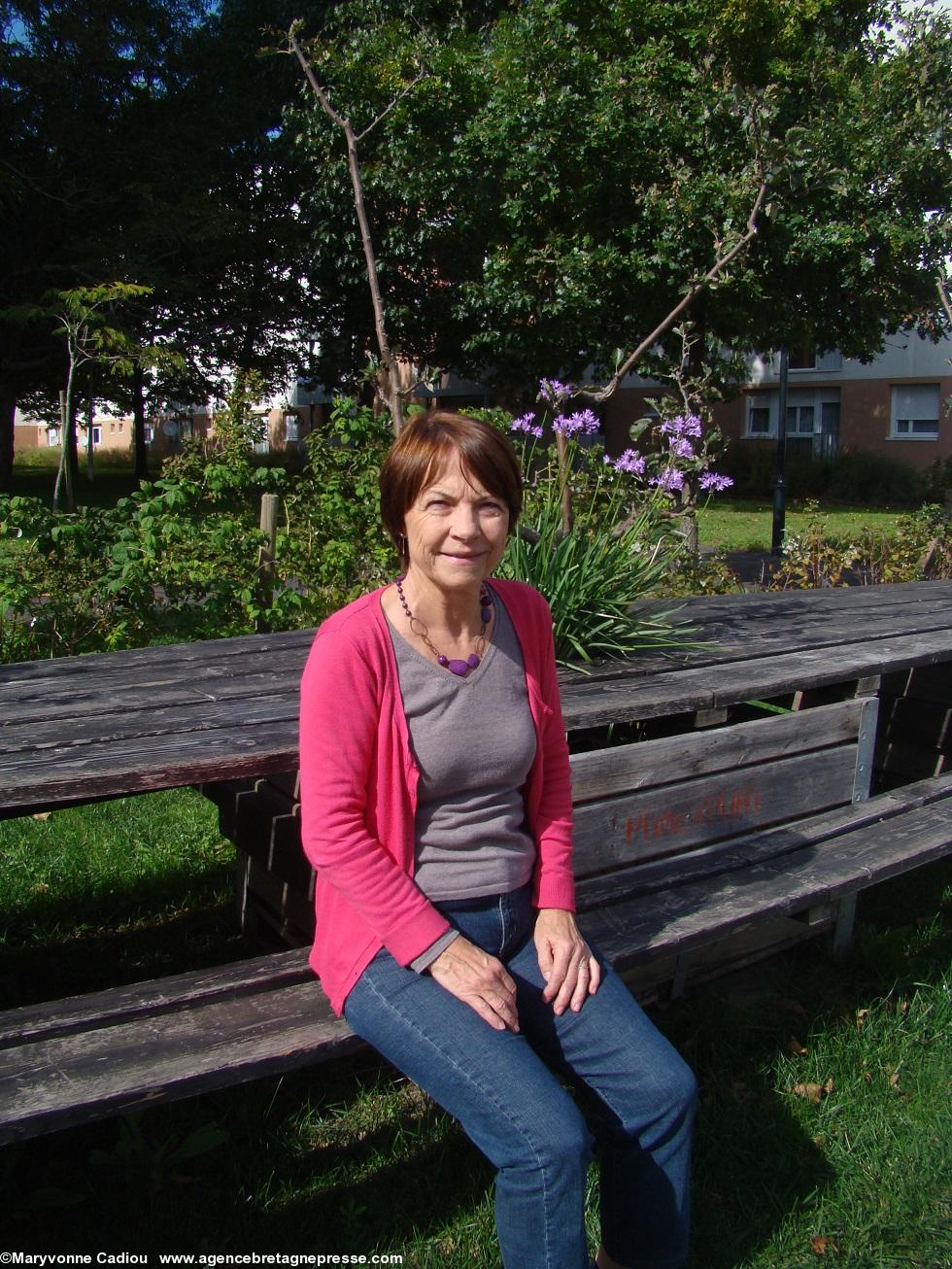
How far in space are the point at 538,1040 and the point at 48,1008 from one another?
0.95 m

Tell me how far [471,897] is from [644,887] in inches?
33.6

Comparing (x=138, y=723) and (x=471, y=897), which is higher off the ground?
(x=138, y=723)

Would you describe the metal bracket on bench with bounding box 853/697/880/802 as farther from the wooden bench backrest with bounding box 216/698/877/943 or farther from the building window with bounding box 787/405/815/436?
the building window with bounding box 787/405/815/436

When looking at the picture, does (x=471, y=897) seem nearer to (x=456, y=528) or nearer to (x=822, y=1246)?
(x=456, y=528)

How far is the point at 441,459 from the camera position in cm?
208

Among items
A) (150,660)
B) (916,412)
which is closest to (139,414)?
(916,412)

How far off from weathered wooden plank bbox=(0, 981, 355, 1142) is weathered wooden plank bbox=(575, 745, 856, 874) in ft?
3.21

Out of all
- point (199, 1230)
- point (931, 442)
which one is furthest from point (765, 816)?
point (931, 442)

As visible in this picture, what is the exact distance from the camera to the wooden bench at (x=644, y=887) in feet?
6.36

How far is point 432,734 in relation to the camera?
2039 millimetres

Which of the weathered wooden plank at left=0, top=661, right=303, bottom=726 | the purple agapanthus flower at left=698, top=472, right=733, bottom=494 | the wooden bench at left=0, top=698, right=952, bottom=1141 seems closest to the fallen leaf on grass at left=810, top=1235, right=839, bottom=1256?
the wooden bench at left=0, top=698, right=952, bottom=1141

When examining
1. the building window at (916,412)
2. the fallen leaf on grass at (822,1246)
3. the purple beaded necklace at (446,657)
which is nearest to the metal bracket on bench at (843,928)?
the fallen leaf on grass at (822,1246)

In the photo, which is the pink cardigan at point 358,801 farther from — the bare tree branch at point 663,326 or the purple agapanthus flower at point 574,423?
the bare tree branch at point 663,326

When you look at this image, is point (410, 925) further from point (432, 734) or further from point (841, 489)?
point (841, 489)
